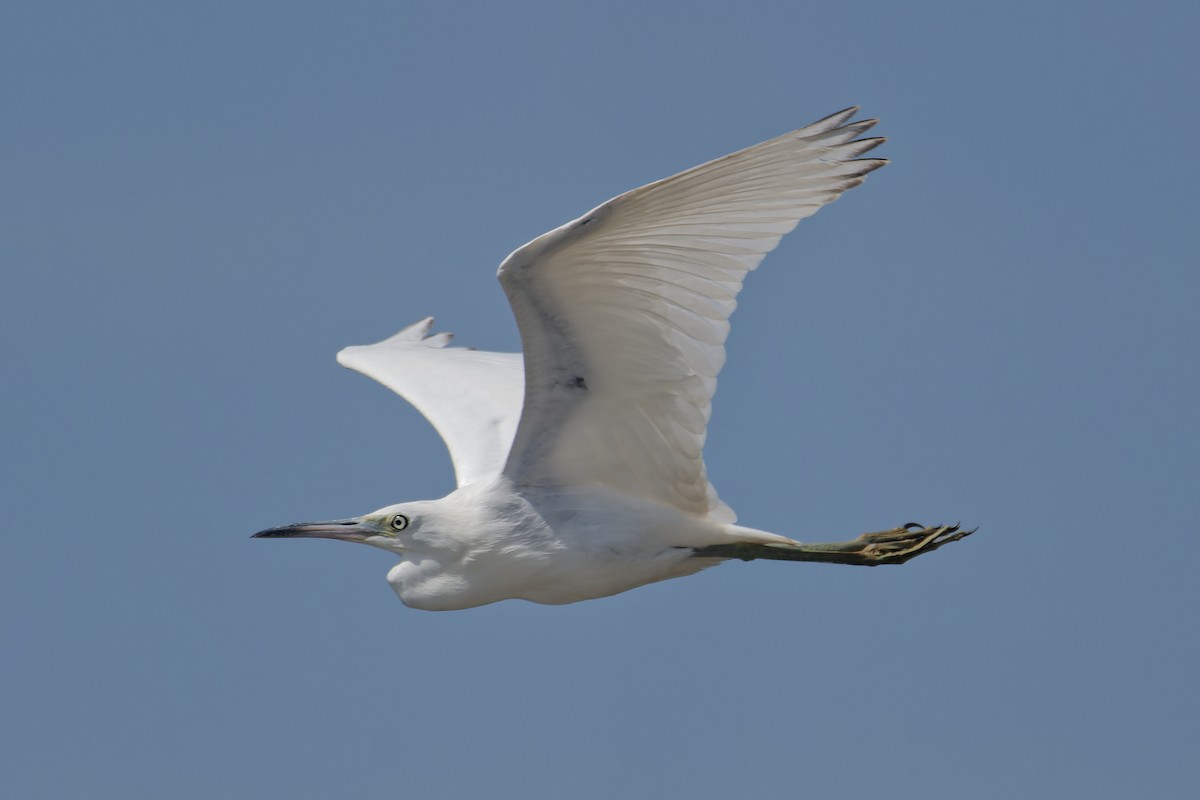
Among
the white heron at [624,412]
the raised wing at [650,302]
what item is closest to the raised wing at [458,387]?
the white heron at [624,412]

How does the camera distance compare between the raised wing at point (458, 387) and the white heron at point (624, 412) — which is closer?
the white heron at point (624, 412)

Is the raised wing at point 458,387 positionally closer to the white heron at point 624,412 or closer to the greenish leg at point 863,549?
the white heron at point 624,412

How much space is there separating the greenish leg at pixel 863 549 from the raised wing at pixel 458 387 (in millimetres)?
1897

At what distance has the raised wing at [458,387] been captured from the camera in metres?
14.3

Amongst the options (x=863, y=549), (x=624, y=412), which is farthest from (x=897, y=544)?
(x=624, y=412)

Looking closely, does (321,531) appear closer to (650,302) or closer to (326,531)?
(326,531)

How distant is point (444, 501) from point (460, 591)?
2.07 ft

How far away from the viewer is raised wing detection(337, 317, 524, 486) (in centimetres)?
1428

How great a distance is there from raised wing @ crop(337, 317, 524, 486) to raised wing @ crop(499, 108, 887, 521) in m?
1.39

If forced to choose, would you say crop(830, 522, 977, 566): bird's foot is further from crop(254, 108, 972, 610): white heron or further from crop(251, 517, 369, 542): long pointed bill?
crop(251, 517, 369, 542): long pointed bill

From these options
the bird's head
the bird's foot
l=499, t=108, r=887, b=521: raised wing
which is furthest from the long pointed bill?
the bird's foot

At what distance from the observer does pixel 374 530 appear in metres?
12.8

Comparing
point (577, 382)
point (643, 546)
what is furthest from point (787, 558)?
point (577, 382)

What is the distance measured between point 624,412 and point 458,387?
3.96 m
